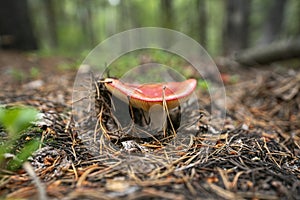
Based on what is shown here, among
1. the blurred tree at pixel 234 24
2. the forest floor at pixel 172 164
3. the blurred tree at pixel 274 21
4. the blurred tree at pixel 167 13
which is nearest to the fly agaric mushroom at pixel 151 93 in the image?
the forest floor at pixel 172 164

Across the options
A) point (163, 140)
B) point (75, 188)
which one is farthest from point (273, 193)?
point (75, 188)

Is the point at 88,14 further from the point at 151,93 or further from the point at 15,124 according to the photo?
the point at 15,124

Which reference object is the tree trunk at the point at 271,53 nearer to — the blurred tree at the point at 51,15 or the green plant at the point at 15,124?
the green plant at the point at 15,124

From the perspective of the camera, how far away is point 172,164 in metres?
1.39

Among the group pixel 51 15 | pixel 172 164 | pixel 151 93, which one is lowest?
pixel 172 164

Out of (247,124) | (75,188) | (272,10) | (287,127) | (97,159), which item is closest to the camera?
(75,188)

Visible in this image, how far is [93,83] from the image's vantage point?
6.43 feet

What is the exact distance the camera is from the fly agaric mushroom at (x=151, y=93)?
1596 millimetres

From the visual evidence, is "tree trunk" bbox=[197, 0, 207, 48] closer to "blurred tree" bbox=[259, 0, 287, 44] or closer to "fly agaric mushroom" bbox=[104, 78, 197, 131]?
"blurred tree" bbox=[259, 0, 287, 44]

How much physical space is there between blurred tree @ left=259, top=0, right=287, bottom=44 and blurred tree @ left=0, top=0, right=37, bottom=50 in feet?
25.2

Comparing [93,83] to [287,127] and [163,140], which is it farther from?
[287,127]

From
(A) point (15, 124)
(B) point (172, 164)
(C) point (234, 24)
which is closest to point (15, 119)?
(A) point (15, 124)

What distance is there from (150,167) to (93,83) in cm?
87

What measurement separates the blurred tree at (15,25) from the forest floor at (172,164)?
359 centimetres
